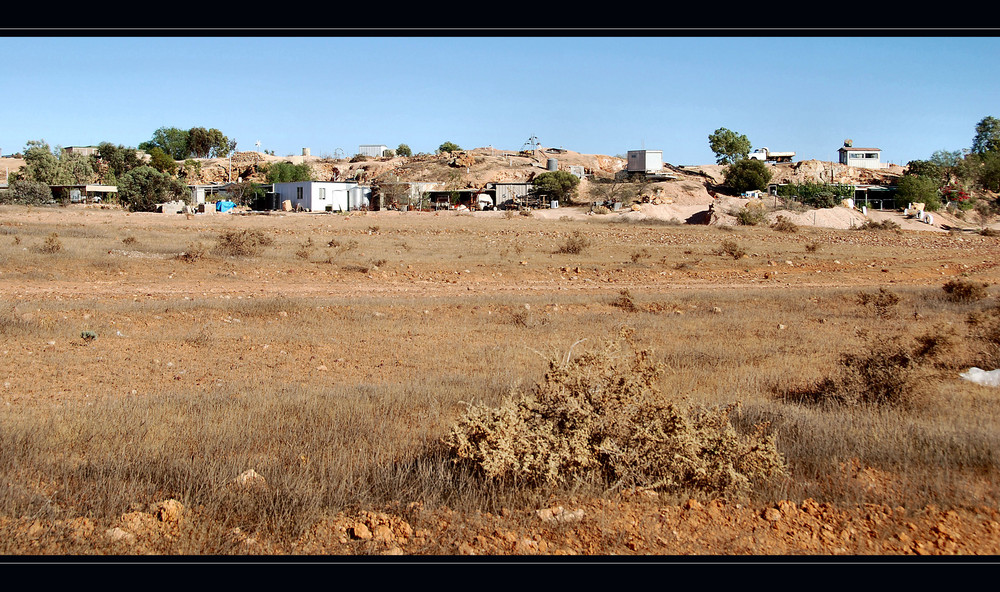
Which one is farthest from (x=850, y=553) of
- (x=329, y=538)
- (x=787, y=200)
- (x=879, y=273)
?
(x=787, y=200)

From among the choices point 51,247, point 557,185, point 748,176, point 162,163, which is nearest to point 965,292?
point 51,247

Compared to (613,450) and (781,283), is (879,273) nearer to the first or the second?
(781,283)

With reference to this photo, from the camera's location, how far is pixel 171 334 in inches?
431

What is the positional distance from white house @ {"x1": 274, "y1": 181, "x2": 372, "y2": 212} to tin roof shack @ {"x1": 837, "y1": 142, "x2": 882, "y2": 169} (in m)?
66.5

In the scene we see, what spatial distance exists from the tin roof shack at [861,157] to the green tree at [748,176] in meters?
30.3

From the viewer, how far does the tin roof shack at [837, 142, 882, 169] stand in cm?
9750

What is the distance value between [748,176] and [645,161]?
1188 cm

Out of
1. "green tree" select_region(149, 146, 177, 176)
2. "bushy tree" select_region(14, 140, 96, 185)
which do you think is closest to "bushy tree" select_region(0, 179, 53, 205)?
"bushy tree" select_region(14, 140, 96, 185)

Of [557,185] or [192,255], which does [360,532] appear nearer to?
[192,255]

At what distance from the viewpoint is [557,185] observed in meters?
66.1

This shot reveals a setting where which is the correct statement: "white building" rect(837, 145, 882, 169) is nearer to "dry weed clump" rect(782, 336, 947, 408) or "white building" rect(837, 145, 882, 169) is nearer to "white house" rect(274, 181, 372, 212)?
"white house" rect(274, 181, 372, 212)

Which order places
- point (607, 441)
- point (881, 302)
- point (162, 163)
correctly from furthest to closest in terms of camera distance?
1. point (162, 163)
2. point (881, 302)
3. point (607, 441)
